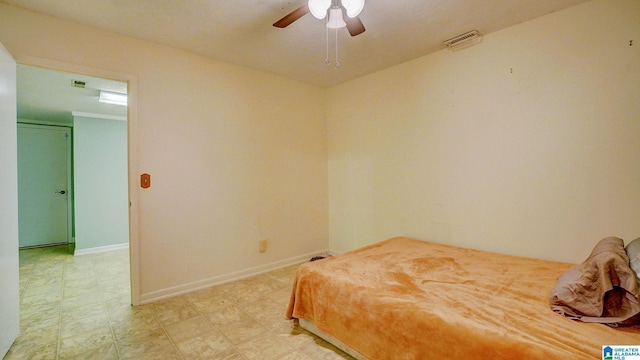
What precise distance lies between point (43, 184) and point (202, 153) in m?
4.34

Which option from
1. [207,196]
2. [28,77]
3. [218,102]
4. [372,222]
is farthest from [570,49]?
[28,77]

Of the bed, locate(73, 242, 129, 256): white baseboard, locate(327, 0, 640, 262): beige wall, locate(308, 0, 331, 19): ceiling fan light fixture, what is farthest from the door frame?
locate(73, 242, 129, 256): white baseboard

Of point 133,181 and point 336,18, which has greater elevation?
point 336,18

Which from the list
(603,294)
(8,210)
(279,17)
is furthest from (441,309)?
(8,210)

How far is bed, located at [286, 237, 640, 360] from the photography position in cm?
117

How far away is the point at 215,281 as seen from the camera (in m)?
2.96

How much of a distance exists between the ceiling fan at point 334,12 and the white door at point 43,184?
566 centimetres

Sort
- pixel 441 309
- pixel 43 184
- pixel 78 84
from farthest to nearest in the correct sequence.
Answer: pixel 43 184 < pixel 78 84 < pixel 441 309

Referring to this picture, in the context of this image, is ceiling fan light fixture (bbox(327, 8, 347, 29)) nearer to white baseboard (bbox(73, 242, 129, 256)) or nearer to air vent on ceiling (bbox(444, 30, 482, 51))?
air vent on ceiling (bbox(444, 30, 482, 51))

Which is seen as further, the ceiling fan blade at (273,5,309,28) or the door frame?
the door frame

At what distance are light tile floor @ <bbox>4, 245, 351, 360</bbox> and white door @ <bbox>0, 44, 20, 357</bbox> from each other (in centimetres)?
21

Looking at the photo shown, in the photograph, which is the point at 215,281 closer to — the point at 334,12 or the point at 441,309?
the point at 441,309

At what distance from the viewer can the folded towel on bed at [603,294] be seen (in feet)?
3.95

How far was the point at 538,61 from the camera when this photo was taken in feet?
7.34
